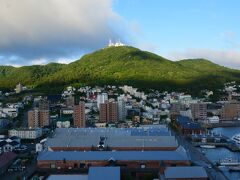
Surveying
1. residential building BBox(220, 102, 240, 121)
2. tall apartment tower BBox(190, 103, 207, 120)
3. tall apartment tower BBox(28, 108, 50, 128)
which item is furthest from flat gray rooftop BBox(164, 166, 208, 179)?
residential building BBox(220, 102, 240, 121)

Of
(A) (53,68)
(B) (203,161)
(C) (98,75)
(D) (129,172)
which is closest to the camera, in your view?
(D) (129,172)

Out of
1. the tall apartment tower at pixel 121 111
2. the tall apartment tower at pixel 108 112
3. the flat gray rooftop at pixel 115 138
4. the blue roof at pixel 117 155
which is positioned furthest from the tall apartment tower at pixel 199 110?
the blue roof at pixel 117 155

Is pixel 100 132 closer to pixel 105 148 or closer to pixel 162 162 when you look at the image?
pixel 105 148

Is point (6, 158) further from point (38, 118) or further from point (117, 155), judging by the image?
point (38, 118)

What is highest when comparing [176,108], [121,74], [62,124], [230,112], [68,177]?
[121,74]

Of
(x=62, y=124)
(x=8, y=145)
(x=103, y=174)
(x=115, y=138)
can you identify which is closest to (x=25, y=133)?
(x=8, y=145)

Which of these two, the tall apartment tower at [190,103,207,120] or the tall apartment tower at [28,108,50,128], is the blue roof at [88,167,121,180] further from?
the tall apartment tower at [190,103,207,120]

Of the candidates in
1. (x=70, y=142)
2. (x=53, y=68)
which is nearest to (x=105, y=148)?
(x=70, y=142)
